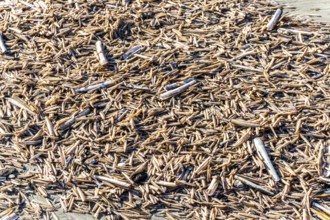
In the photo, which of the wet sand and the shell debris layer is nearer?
the shell debris layer

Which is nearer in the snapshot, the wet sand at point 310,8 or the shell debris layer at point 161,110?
the shell debris layer at point 161,110

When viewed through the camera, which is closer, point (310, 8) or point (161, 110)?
point (161, 110)

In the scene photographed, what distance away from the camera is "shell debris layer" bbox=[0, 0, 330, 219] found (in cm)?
332

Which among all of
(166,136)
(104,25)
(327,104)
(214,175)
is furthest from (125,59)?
(327,104)

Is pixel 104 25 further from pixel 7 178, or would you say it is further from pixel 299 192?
pixel 299 192

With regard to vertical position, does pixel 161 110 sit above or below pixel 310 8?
below

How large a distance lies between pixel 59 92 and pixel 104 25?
0.80 metres

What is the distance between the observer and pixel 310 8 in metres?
4.83

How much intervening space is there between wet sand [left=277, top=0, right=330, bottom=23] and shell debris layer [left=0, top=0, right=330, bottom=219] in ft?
0.56

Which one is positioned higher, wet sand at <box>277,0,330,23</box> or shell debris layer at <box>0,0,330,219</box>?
wet sand at <box>277,0,330,23</box>

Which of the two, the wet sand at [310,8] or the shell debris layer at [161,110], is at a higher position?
the wet sand at [310,8]

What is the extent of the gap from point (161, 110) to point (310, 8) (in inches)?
75.1

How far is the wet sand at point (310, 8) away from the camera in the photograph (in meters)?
4.71

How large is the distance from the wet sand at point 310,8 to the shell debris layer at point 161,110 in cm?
17
